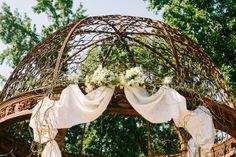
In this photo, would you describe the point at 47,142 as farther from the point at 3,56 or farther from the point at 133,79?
the point at 3,56

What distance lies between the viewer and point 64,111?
292 inches

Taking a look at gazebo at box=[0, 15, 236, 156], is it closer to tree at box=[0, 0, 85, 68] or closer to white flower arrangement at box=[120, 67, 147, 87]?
white flower arrangement at box=[120, 67, 147, 87]

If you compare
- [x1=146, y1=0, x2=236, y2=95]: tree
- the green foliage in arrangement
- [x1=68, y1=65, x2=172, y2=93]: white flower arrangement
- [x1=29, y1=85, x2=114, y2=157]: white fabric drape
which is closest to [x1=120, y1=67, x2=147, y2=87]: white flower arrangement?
[x1=68, y1=65, x2=172, y2=93]: white flower arrangement

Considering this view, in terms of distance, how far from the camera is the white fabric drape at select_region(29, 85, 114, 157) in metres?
7.28

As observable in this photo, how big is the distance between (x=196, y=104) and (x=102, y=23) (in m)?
2.72

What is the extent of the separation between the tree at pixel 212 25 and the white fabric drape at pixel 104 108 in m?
7.05

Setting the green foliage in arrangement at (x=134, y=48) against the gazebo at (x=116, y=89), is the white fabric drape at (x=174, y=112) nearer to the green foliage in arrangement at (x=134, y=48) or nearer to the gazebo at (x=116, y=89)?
the gazebo at (x=116, y=89)

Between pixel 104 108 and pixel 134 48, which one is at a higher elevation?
pixel 134 48

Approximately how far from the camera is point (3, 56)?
17672 mm

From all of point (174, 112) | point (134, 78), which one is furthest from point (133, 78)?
point (174, 112)

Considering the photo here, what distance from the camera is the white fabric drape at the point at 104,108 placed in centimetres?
731

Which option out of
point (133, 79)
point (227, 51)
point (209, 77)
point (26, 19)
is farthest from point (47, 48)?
point (26, 19)

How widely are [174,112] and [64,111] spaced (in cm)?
190

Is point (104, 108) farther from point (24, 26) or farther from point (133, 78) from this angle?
point (24, 26)
